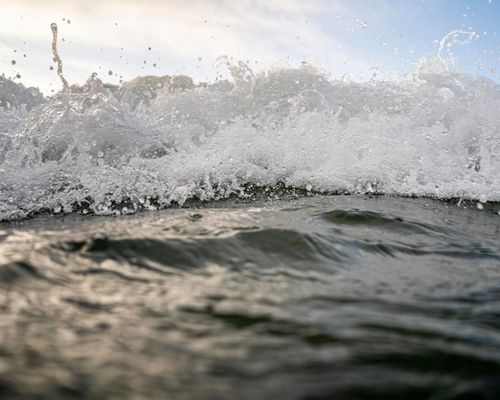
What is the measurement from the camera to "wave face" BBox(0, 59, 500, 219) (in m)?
4.35

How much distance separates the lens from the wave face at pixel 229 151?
4.35 meters

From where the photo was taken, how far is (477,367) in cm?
125

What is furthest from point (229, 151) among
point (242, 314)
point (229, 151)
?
point (242, 314)

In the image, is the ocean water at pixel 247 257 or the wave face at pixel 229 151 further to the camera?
the wave face at pixel 229 151

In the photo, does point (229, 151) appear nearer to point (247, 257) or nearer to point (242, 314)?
point (247, 257)

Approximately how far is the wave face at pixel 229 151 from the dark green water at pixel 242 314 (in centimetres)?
157

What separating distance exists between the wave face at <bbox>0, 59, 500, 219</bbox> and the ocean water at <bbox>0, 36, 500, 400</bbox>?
1.0 inches

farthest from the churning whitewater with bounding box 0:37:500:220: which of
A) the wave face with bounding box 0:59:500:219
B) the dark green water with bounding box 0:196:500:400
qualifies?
the dark green water with bounding box 0:196:500:400

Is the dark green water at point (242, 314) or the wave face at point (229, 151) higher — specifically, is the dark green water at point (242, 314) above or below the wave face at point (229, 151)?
below

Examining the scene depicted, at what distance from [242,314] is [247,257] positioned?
2.49ft

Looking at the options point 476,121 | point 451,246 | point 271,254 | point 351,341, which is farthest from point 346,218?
point 476,121

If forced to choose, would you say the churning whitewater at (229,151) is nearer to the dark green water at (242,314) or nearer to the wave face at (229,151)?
the wave face at (229,151)

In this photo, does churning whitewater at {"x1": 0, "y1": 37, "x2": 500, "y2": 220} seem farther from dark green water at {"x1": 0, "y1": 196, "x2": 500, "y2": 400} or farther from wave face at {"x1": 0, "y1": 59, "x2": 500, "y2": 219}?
dark green water at {"x1": 0, "y1": 196, "x2": 500, "y2": 400}

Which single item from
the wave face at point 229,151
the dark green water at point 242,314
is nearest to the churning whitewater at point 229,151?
the wave face at point 229,151
